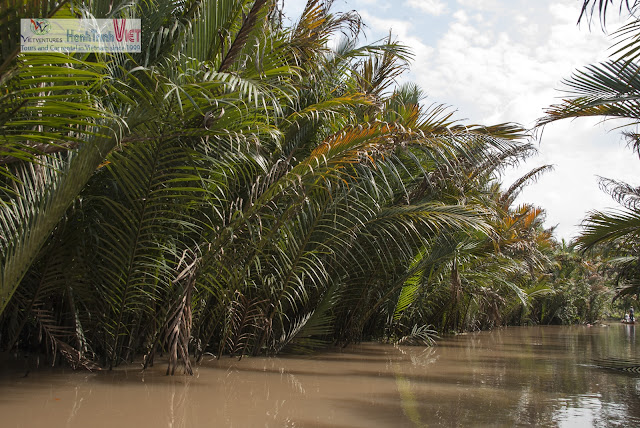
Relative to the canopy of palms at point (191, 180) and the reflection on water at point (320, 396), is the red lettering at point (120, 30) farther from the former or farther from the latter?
the reflection on water at point (320, 396)

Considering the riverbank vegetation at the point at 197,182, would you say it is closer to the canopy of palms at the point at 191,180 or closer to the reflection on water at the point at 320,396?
the canopy of palms at the point at 191,180

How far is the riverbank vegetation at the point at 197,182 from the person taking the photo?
10.9ft

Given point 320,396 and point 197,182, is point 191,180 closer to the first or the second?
point 197,182

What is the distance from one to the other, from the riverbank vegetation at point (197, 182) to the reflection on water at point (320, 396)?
365 mm

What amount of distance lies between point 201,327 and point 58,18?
3.77m

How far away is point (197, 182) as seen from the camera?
188 inches

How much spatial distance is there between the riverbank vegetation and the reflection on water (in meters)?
0.36

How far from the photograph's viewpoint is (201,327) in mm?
5719

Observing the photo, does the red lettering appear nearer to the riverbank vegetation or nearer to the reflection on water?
the riverbank vegetation

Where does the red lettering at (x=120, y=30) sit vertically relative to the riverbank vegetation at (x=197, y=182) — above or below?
above

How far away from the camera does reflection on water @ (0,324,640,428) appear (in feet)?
11.3

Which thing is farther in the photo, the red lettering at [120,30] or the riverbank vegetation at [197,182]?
the red lettering at [120,30]

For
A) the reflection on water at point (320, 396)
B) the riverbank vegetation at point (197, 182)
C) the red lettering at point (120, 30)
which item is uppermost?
the red lettering at point (120, 30)

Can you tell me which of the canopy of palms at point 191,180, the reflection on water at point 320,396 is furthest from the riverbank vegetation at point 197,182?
the reflection on water at point 320,396
